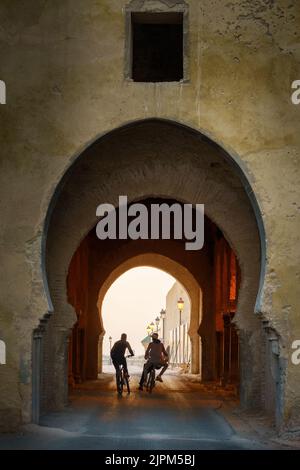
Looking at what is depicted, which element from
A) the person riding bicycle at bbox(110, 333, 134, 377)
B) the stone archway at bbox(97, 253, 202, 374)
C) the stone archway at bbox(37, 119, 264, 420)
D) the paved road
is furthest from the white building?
the stone archway at bbox(37, 119, 264, 420)

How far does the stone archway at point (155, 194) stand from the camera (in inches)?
548

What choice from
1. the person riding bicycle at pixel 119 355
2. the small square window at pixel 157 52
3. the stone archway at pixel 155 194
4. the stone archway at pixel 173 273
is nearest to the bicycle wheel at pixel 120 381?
the person riding bicycle at pixel 119 355

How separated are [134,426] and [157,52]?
8219mm

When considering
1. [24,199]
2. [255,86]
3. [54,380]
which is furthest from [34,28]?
[54,380]

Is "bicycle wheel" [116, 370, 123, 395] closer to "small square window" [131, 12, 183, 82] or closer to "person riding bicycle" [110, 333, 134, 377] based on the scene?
"person riding bicycle" [110, 333, 134, 377]

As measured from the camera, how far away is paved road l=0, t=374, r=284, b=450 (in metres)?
10.2

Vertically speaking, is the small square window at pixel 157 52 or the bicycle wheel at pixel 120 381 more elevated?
the small square window at pixel 157 52

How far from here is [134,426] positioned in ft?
39.6

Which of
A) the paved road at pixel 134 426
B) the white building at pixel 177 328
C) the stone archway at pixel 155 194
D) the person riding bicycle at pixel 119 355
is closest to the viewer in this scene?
the paved road at pixel 134 426

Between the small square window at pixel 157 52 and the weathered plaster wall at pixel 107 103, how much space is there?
387 cm

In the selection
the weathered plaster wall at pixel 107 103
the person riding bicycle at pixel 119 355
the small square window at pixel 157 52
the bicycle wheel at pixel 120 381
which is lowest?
the bicycle wheel at pixel 120 381

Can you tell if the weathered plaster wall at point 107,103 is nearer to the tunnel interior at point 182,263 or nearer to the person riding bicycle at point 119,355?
the person riding bicycle at point 119,355

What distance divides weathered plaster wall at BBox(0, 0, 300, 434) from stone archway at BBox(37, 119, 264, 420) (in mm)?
1789

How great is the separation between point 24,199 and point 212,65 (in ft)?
11.3
